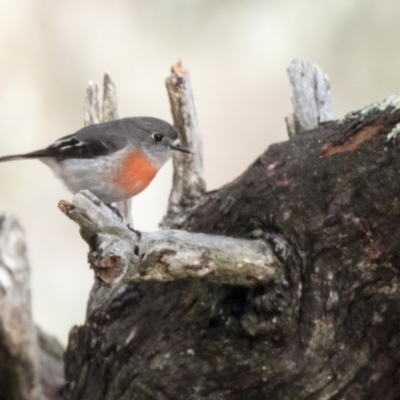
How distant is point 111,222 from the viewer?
2496 millimetres

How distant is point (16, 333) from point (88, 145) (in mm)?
980

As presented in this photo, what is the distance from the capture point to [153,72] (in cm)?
639

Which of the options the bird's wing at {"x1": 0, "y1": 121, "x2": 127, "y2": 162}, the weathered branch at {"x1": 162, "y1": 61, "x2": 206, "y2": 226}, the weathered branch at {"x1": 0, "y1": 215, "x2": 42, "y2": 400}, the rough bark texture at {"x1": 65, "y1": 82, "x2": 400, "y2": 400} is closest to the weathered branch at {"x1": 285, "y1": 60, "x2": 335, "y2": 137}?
the weathered branch at {"x1": 162, "y1": 61, "x2": 206, "y2": 226}

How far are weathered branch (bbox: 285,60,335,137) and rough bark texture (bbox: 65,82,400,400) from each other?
638 millimetres

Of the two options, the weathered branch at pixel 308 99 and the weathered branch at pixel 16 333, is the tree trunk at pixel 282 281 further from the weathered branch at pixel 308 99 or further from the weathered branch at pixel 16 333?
the weathered branch at pixel 16 333

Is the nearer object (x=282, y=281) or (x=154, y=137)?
(x=282, y=281)

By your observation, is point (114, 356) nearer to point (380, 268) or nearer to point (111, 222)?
point (111, 222)

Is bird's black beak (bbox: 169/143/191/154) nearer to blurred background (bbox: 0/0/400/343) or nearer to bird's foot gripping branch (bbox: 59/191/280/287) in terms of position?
bird's foot gripping branch (bbox: 59/191/280/287)

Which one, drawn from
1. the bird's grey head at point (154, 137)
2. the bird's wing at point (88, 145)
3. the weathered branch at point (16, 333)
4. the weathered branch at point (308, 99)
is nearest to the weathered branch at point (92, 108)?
the bird's grey head at point (154, 137)

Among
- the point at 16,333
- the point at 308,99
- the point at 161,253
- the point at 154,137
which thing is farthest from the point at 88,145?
the point at 161,253

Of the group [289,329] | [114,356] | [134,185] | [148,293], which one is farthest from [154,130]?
[289,329]

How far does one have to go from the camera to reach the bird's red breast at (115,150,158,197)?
3676 millimetres

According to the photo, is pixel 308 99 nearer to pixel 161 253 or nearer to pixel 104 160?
pixel 104 160

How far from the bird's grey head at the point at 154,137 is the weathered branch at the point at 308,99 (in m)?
0.58
